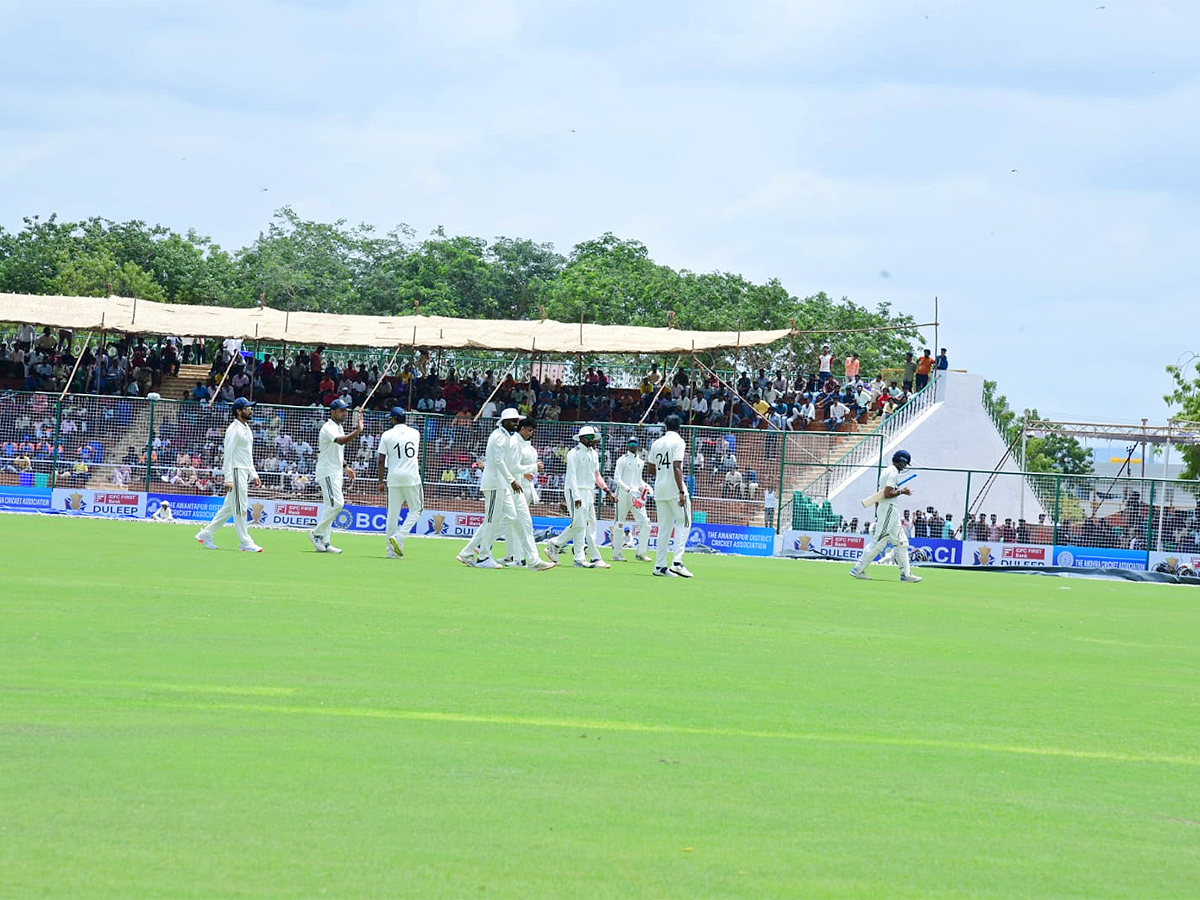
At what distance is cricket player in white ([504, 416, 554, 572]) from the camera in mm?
19188

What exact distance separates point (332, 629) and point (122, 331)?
28086 millimetres

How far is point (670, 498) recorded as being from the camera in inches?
786

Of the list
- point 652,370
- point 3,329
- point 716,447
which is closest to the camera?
point 716,447

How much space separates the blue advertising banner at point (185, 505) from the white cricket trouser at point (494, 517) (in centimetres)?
1405

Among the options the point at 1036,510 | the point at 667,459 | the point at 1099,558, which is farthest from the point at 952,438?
the point at 667,459

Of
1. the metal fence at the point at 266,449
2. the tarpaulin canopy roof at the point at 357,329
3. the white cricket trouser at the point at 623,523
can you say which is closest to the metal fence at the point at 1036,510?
the metal fence at the point at 266,449

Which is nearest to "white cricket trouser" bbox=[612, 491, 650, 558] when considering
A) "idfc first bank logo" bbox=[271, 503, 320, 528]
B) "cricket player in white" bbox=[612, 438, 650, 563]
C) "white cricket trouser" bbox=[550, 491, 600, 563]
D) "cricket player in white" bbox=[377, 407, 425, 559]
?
"cricket player in white" bbox=[612, 438, 650, 563]

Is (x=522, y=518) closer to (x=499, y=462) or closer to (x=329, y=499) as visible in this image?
(x=499, y=462)

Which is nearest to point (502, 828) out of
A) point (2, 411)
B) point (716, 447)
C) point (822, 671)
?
point (822, 671)

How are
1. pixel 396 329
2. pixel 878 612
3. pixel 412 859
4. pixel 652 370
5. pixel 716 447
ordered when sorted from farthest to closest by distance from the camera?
1. pixel 652 370
2. pixel 396 329
3. pixel 716 447
4. pixel 878 612
5. pixel 412 859

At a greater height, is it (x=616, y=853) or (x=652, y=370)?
(x=652, y=370)

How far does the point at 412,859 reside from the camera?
15.4 feet

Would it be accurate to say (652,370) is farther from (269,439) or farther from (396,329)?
(269,439)

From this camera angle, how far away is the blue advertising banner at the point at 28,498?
105 feet
